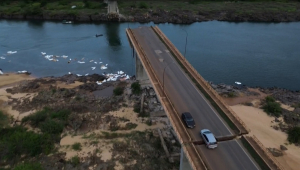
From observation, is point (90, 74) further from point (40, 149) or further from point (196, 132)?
point (196, 132)

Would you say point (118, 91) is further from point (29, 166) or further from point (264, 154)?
point (264, 154)

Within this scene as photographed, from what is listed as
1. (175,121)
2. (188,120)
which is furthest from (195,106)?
(175,121)

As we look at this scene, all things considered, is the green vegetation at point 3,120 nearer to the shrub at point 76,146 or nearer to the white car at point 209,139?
the shrub at point 76,146

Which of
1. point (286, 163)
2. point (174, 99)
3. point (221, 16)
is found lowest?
point (286, 163)

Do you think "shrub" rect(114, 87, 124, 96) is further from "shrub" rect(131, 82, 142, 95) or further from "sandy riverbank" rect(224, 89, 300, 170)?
"sandy riverbank" rect(224, 89, 300, 170)

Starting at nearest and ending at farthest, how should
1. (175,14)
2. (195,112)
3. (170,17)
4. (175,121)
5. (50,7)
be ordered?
(175,121) < (195,112) < (170,17) < (175,14) < (50,7)

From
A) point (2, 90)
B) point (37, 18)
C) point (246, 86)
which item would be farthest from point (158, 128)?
point (37, 18)
